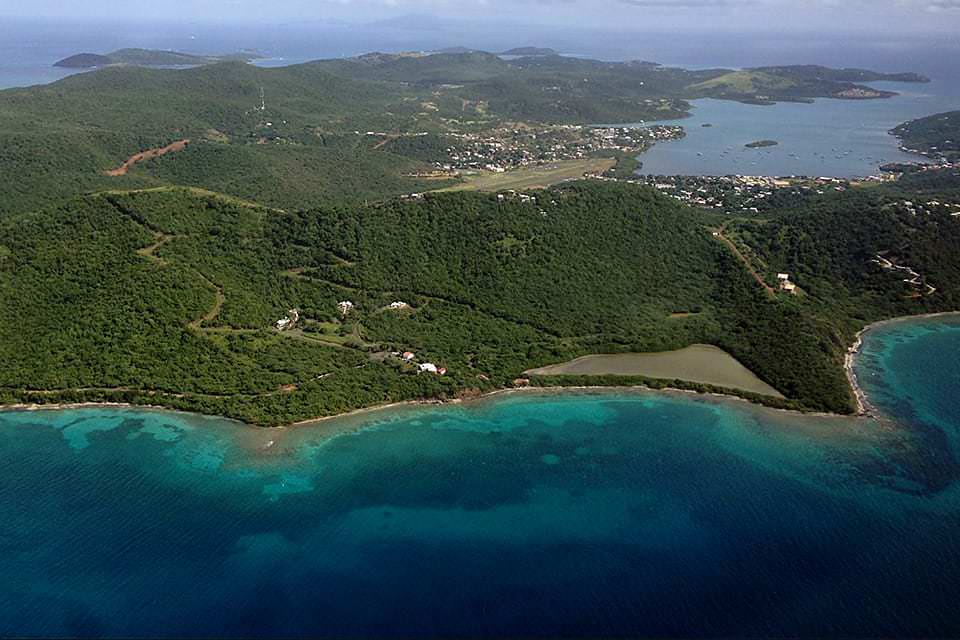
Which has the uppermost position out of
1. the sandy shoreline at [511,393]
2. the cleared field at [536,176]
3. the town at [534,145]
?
the town at [534,145]

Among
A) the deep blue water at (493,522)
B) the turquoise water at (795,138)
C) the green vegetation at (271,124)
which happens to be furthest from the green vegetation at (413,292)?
the turquoise water at (795,138)

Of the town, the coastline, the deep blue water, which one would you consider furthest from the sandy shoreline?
the town

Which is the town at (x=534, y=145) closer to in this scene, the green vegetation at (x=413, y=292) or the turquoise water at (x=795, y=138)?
the turquoise water at (x=795, y=138)

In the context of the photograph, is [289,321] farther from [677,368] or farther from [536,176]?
[536,176]

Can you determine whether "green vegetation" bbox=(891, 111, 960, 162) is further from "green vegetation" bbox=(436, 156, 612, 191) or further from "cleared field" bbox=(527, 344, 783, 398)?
"cleared field" bbox=(527, 344, 783, 398)

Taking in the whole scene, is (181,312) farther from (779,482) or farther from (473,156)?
(473,156)

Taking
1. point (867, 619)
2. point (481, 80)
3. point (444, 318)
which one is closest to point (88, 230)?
point (444, 318)
